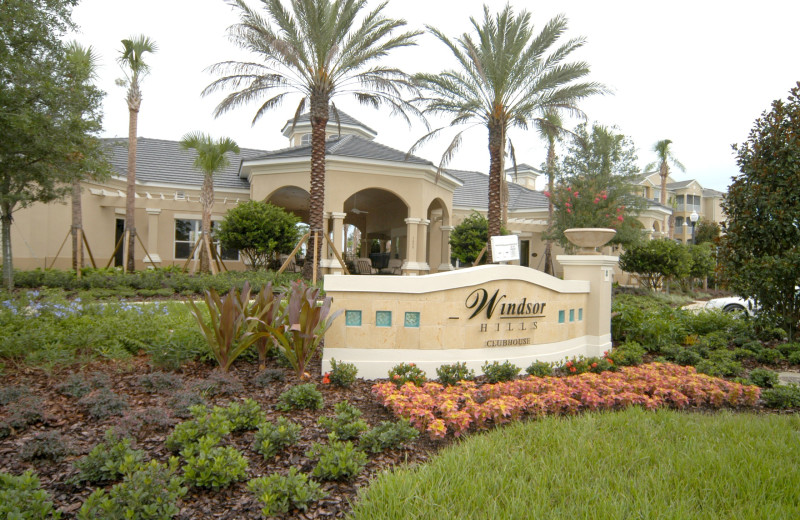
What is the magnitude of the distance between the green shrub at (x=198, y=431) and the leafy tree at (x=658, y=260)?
21.6 metres

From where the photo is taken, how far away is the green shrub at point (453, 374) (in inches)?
245

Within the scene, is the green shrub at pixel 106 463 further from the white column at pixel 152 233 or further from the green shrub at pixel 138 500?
the white column at pixel 152 233

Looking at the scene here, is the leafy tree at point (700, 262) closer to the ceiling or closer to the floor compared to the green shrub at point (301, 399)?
closer to the ceiling

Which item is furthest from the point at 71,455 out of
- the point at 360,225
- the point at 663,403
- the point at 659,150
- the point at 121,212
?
the point at 659,150

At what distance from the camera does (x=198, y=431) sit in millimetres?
3984

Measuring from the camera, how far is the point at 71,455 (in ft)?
12.3

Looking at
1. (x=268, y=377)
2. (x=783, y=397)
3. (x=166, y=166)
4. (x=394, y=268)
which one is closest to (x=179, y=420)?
(x=268, y=377)

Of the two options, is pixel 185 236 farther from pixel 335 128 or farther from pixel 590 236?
pixel 590 236

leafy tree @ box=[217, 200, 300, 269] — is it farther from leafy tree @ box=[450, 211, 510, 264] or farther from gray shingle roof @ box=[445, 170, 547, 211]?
gray shingle roof @ box=[445, 170, 547, 211]

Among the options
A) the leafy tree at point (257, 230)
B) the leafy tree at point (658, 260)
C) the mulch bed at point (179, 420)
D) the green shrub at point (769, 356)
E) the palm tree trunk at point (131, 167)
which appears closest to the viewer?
the mulch bed at point (179, 420)

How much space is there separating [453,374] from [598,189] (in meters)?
17.4

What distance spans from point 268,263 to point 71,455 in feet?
48.4

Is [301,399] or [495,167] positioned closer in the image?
[301,399]

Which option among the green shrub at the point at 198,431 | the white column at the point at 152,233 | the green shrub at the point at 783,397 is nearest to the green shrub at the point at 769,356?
the green shrub at the point at 783,397
